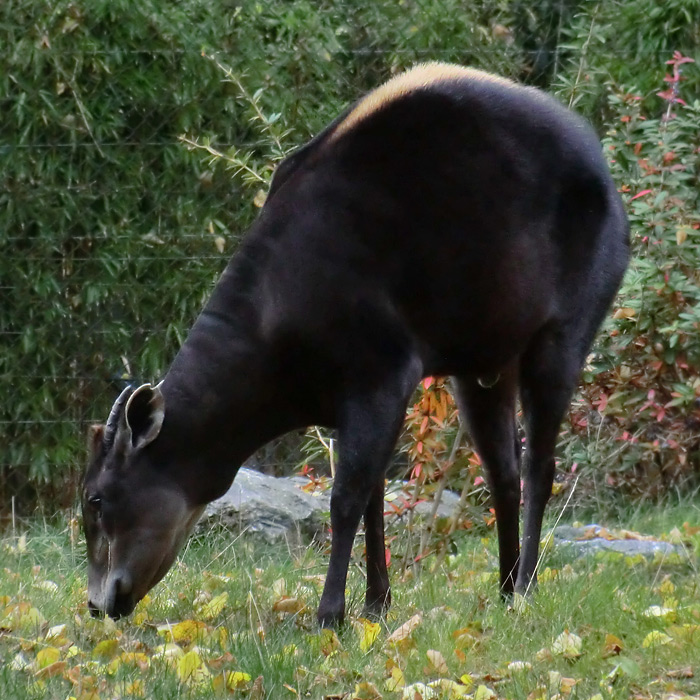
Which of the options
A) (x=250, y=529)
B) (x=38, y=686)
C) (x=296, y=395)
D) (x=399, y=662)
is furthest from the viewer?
(x=250, y=529)

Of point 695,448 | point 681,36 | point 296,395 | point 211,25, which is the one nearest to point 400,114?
point 296,395

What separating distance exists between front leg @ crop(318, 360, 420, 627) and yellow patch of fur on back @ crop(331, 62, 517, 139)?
84 centimetres

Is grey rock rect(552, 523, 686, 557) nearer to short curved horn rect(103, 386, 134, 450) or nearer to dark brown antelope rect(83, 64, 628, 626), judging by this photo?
dark brown antelope rect(83, 64, 628, 626)

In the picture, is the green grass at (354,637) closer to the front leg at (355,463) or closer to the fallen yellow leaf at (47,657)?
the fallen yellow leaf at (47,657)

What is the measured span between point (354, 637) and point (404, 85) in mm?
1740

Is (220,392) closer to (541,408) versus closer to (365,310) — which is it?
(365,310)

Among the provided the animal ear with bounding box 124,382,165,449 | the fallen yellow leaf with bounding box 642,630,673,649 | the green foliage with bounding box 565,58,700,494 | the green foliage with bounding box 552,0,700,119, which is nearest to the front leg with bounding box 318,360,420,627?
the animal ear with bounding box 124,382,165,449

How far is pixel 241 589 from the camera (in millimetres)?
4504

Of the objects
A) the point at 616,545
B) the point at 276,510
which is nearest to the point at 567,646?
the point at 616,545

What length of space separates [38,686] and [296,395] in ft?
4.09

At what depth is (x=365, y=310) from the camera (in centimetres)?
376

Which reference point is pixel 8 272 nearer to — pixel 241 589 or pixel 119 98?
pixel 119 98

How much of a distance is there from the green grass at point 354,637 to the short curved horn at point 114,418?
22.0 inches

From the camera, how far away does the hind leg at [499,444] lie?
4484 mm
